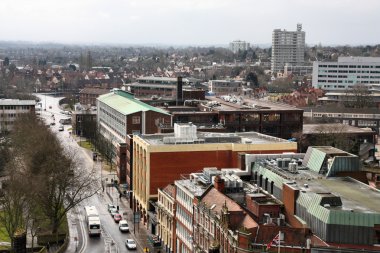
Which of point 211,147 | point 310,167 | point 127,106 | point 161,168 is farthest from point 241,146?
point 127,106

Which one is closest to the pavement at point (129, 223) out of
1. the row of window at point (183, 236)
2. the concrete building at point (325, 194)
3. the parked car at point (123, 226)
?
the parked car at point (123, 226)

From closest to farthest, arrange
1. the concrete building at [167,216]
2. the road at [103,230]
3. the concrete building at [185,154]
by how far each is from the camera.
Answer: the concrete building at [167,216], the road at [103,230], the concrete building at [185,154]

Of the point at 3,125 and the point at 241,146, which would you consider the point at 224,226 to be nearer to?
the point at 241,146

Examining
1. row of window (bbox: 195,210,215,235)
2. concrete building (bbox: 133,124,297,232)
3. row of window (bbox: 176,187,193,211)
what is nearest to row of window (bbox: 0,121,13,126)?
concrete building (bbox: 133,124,297,232)

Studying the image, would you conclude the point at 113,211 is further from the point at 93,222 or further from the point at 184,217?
the point at 184,217

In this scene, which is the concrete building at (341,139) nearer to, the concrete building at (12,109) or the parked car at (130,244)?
the parked car at (130,244)

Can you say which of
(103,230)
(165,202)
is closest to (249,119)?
(103,230)

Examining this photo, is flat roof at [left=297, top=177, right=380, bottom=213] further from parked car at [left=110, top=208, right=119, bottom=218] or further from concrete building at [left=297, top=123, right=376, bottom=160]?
concrete building at [left=297, top=123, right=376, bottom=160]
